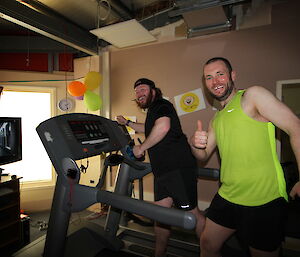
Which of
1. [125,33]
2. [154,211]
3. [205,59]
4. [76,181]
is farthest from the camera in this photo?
[205,59]

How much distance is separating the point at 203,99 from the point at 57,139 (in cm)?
201

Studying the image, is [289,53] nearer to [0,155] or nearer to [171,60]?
[171,60]

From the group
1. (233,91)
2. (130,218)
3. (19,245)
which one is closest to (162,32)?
(233,91)

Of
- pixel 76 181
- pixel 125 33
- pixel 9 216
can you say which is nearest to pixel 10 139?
pixel 9 216

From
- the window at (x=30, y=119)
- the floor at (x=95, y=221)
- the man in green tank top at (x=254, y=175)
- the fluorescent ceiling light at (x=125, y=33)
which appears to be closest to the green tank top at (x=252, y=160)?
the man in green tank top at (x=254, y=175)

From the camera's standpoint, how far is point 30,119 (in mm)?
3367

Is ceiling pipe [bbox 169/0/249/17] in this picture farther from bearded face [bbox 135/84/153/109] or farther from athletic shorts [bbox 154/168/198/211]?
athletic shorts [bbox 154/168/198/211]

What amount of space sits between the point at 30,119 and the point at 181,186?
2707mm

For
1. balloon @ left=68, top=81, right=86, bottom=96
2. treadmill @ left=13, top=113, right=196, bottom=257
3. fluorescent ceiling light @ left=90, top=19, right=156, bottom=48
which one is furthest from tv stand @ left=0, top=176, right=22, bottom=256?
fluorescent ceiling light @ left=90, top=19, right=156, bottom=48

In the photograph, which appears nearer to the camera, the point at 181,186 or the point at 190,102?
the point at 181,186

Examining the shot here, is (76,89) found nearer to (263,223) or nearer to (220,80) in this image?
(220,80)

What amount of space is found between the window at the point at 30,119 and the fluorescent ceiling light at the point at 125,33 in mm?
1314

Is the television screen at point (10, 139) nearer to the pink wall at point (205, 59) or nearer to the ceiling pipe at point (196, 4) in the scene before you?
the pink wall at point (205, 59)

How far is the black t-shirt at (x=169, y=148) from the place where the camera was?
173 cm
